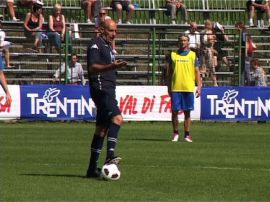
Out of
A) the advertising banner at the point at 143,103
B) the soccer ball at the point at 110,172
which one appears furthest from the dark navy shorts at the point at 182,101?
the soccer ball at the point at 110,172

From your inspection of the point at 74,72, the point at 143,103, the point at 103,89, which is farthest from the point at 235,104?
the point at 103,89

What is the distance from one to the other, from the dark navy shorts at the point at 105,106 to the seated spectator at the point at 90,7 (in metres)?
22.4

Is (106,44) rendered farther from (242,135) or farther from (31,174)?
(242,135)

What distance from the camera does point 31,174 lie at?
14641 millimetres

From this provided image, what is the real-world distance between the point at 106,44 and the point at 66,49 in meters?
17.3

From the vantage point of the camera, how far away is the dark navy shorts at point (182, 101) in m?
22.2

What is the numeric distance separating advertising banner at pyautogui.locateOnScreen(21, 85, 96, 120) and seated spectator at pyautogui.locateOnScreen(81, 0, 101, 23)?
747 cm

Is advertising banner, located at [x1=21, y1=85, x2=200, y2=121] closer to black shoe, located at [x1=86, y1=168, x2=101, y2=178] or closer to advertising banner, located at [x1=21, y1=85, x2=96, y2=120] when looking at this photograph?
advertising banner, located at [x1=21, y1=85, x2=96, y2=120]

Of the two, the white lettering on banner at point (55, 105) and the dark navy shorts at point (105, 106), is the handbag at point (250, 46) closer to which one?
the white lettering on banner at point (55, 105)

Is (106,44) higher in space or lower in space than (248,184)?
higher

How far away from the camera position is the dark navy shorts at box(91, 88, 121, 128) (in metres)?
14.5

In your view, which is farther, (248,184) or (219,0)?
(219,0)

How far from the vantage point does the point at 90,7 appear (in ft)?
122

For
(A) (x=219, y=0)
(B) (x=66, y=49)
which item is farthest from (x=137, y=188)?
(A) (x=219, y=0)
